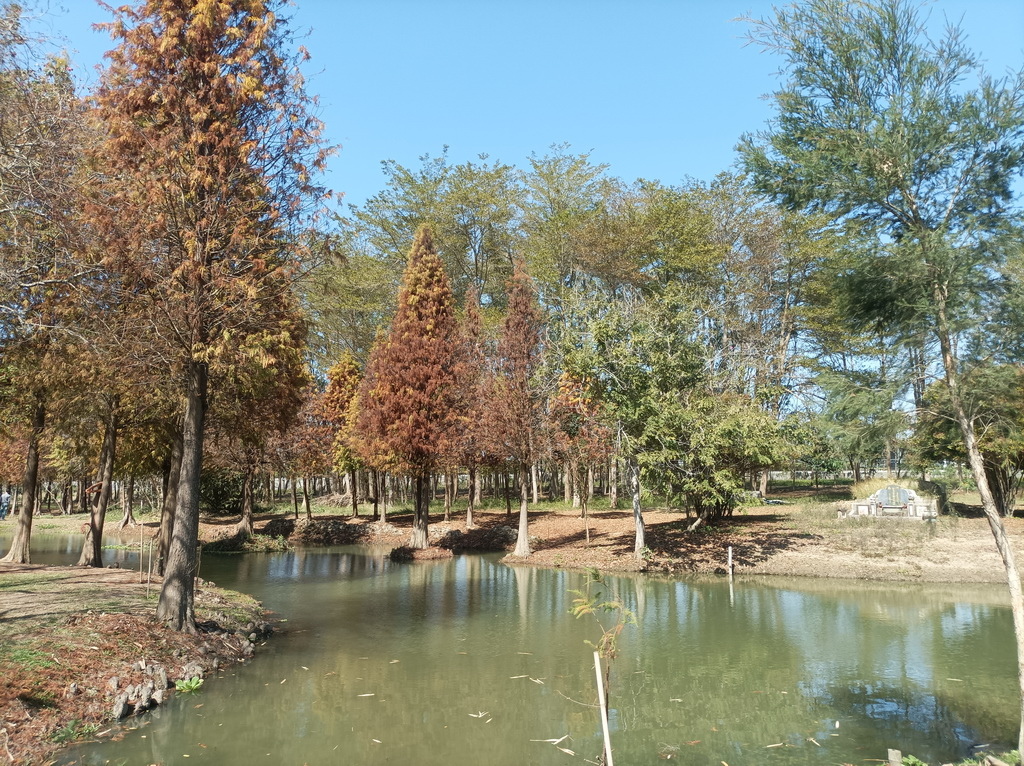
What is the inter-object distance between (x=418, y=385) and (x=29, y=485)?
13080mm

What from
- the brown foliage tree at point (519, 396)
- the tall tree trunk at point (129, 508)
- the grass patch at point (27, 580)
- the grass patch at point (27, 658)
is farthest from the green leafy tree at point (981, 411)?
the tall tree trunk at point (129, 508)

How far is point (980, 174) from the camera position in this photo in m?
7.88

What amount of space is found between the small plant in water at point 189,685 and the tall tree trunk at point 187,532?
136 centimetres

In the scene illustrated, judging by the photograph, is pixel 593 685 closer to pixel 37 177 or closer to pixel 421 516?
pixel 37 177

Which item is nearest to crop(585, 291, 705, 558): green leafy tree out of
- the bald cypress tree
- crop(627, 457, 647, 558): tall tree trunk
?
crop(627, 457, 647, 558): tall tree trunk

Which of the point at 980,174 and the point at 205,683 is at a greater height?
the point at 980,174

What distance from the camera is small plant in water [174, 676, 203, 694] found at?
939 cm

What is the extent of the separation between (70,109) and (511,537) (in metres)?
23.4

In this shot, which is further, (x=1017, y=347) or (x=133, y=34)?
(x=133, y=34)

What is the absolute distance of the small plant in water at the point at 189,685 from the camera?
9391 millimetres

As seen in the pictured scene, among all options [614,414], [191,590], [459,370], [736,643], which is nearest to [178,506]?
[191,590]

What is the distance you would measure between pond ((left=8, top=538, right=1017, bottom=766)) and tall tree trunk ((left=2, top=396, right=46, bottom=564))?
6209mm

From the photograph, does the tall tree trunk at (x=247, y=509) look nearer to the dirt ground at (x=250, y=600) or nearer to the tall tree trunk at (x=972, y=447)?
the dirt ground at (x=250, y=600)

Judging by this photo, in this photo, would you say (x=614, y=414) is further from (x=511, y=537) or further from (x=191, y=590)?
(x=191, y=590)
